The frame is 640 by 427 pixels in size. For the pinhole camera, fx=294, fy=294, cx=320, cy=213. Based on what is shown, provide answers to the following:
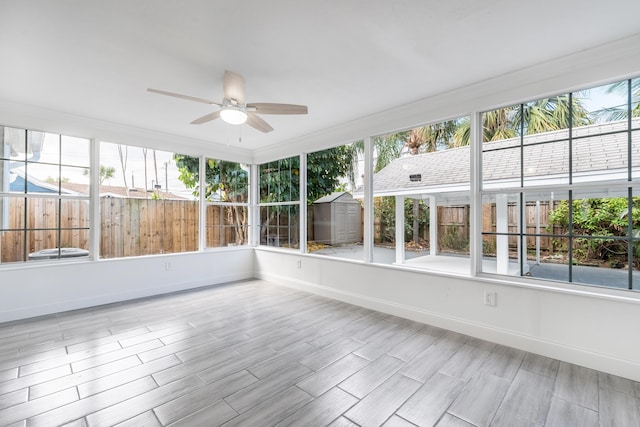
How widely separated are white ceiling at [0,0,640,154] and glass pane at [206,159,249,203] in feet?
6.99

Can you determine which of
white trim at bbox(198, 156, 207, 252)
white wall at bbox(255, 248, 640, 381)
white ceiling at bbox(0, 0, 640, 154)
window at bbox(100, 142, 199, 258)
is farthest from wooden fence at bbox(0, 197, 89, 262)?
white wall at bbox(255, 248, 640, 381)

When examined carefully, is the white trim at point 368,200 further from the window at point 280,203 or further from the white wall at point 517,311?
the window at point 280,203

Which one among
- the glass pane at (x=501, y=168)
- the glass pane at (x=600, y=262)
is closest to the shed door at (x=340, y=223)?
the glass pane at (x=501, y=168)

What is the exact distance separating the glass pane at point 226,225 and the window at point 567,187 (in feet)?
13.9

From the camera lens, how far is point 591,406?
6.09ft

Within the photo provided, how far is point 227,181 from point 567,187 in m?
4.93

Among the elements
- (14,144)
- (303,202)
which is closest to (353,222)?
(303,202)

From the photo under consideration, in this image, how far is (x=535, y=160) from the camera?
2709mm

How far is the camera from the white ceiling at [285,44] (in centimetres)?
183

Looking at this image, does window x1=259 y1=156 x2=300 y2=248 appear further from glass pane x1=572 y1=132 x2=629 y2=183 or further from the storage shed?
glass pane x1=572 y1=132 x2=629 y2=183

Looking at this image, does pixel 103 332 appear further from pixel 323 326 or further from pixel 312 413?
pixel 312 413

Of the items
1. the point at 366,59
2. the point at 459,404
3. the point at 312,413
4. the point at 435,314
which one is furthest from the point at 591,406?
the point at 366,59

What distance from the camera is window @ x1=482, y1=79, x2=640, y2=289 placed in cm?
232

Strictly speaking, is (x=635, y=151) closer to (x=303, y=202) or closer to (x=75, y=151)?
(x=303, y=202)
